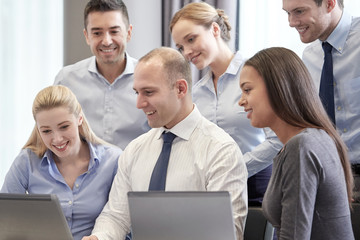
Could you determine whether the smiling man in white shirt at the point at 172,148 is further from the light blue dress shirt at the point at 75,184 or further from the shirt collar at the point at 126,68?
the shirt collar at the point at 126,68

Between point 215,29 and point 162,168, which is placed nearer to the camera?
point 162,168

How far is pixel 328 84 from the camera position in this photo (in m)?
2.39

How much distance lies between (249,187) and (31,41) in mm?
2147

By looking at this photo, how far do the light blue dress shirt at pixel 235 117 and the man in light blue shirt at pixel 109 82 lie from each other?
0.34 metres

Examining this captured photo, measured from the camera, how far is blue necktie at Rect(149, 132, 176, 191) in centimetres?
215

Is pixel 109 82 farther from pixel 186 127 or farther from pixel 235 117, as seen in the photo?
pixel 186 127

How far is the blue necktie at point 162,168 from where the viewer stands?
7.04 feet

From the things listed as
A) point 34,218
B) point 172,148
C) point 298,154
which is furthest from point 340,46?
point 34,218

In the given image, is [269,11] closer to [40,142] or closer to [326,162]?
[40,142]

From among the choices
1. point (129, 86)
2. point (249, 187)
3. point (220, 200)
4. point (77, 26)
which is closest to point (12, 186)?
point (129, 86)

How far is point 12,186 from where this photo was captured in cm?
244

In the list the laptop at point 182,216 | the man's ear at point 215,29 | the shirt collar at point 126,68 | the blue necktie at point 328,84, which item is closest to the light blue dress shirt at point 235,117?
the man's ear at point 215,29

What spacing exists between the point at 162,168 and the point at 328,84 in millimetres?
785

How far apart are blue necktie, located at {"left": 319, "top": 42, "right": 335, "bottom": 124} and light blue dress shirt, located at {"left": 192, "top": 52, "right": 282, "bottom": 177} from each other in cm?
27
